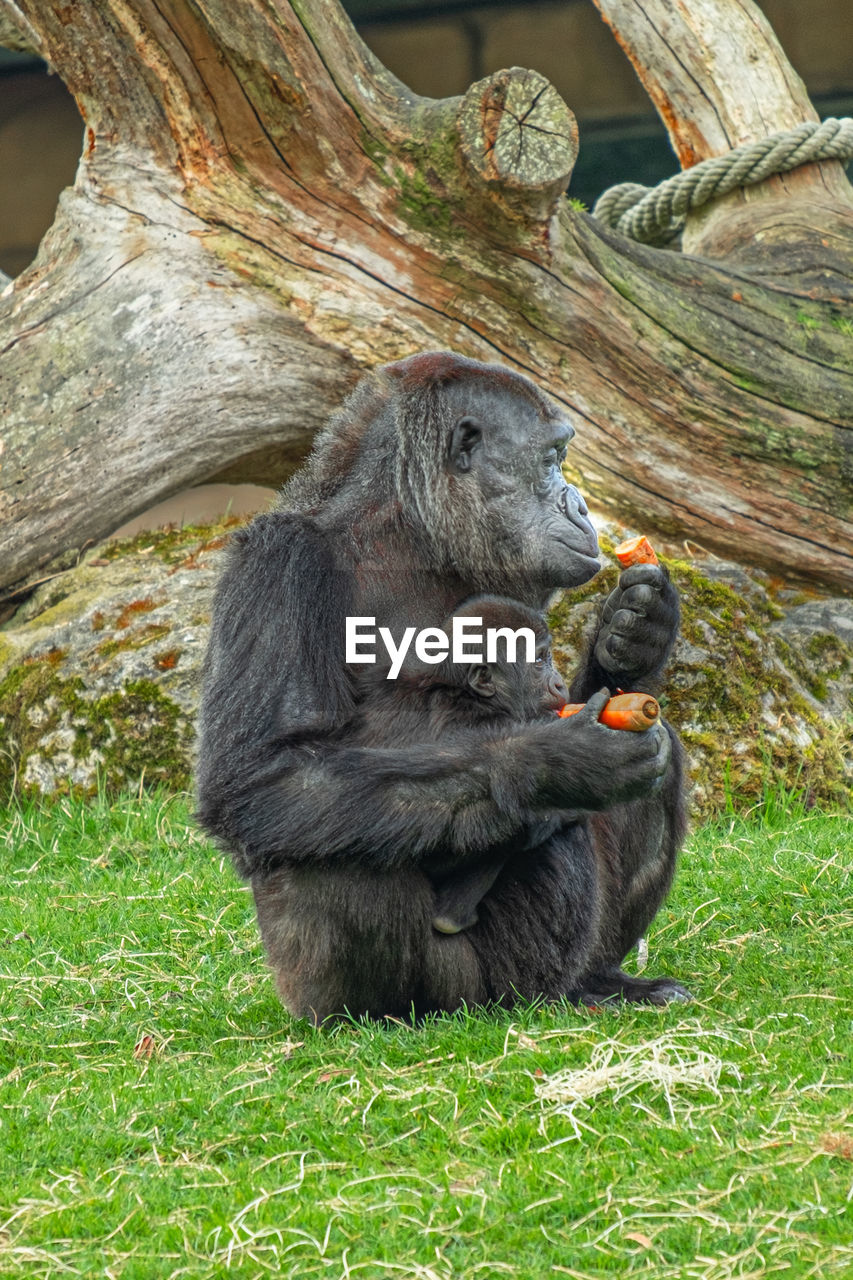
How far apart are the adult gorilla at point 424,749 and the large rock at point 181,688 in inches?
74.7

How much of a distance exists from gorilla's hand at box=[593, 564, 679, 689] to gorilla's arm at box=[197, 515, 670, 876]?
0.42 metres

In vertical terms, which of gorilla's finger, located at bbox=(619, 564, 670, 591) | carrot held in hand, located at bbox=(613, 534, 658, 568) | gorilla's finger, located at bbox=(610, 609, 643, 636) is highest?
carrot held in hand, located at bbox=(613, 534, 658, 568)

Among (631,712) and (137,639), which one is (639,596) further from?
(137,639)

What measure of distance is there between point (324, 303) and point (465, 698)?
2.88m

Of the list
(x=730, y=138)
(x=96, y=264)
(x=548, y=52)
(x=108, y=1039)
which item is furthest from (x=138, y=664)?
(x=548, y=52)

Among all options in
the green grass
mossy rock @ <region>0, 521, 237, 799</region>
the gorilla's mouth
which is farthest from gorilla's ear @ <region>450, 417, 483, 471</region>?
mossy rock @ <region>0, 521, 237, 799</region>

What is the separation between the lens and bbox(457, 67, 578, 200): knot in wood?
5.22 m

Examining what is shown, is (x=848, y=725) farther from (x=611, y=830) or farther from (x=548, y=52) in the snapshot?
(x=548, y=52)

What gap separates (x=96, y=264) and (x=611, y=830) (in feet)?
10.8

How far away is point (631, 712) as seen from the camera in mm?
3084

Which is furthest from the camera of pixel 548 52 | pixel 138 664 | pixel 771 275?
pixel 548 52

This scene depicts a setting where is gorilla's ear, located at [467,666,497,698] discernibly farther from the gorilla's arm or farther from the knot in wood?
the knot in wood

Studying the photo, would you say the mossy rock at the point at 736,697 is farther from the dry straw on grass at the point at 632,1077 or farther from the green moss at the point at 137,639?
the dry straw on grass at the point at 632,1077

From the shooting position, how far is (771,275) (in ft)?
22.1
